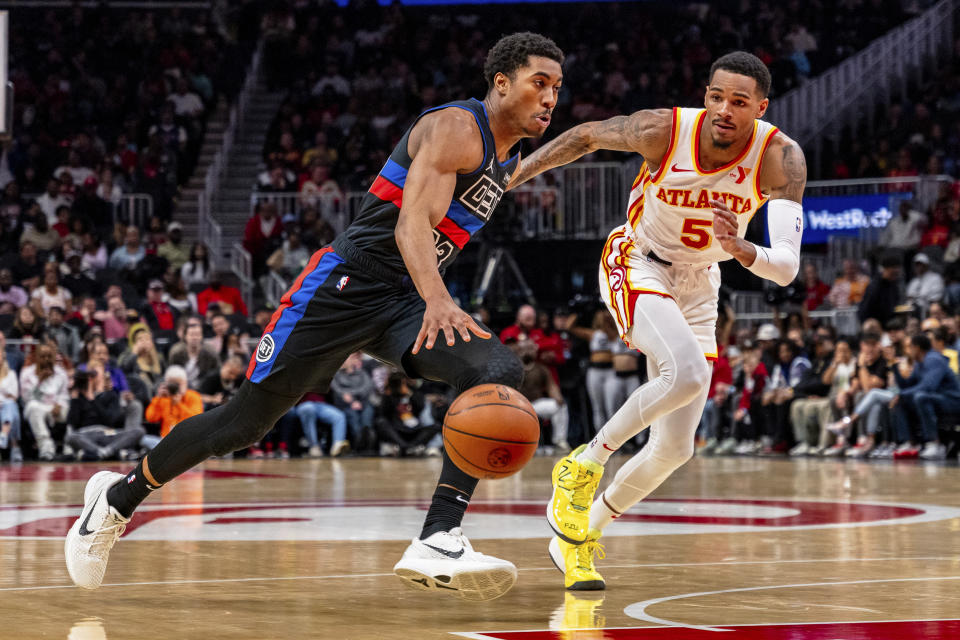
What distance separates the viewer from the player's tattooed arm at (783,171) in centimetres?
551

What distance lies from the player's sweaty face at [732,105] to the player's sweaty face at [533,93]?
2.83 feet

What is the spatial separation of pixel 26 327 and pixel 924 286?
10234 millimetres

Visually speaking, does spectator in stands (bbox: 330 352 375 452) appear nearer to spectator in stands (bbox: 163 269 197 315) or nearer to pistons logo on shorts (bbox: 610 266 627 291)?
spectator in stands (bbox: 163 269 197 315)

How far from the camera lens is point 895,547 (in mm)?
6367

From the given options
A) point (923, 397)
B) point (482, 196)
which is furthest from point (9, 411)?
point (482, 196)

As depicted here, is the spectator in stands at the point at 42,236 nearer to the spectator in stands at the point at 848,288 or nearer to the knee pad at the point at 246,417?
the spectator in stands at the point at 848,288

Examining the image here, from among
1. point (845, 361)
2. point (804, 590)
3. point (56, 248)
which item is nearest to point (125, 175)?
point (56, 248)

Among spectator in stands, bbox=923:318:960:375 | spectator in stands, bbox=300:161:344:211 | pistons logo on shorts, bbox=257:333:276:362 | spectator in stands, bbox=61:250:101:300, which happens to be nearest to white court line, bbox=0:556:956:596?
pistons logo on shorts, bbox=257:333:276:362

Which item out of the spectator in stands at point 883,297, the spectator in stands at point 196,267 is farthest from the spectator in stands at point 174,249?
the spectator in stands at point 883,297

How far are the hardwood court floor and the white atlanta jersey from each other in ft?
4.32

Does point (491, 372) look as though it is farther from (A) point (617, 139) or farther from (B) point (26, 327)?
(B) point (26, 327)

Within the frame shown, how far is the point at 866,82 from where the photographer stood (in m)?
22.4

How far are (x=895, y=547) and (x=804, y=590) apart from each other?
1578 millimetres

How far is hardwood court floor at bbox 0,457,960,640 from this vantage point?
4.16 meters
